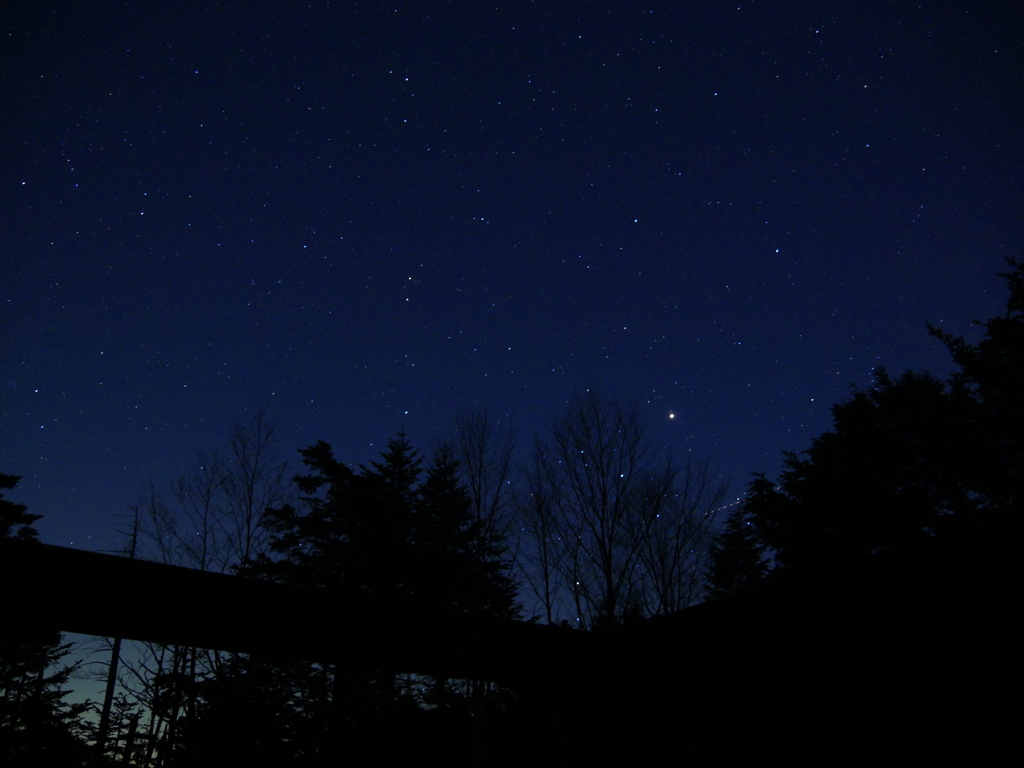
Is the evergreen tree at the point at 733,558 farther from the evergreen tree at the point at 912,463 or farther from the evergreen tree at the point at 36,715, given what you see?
the evergreen tree at the point at 36,715

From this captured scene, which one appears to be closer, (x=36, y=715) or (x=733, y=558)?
(x=36, y=715)

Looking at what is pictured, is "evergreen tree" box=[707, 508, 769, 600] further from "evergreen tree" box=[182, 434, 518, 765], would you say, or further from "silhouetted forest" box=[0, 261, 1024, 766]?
"evergreen tree" box=[182, 434, 518, 765]

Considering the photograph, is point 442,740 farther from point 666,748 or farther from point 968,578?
point 968,578

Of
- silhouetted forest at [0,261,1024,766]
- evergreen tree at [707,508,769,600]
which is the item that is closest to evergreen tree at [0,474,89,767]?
silhouetted forest at [0,261,1024,766]

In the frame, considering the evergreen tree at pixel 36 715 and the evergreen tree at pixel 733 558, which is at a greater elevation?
the evergreen tree at pixel 733 558

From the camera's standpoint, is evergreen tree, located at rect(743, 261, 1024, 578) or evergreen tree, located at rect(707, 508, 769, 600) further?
evergreen tree, located at rect(707, 508, 769, 600)

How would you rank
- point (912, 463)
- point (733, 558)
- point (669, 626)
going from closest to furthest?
point (669, 626) → point (912, 463) → point (733, 558)

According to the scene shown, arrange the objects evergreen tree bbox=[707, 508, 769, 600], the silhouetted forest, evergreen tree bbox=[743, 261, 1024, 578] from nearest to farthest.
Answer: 1. the silhouetted forest
2. evergreen tree bbox=[743, 261, 1024, 578]
3. evergreen tree bbox=[707, 508, 769, 600]

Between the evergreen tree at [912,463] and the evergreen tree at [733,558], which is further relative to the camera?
the evergreen tree at [733,558]

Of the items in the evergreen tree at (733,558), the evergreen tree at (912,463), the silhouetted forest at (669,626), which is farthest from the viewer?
the evergreen tree at (733,558)

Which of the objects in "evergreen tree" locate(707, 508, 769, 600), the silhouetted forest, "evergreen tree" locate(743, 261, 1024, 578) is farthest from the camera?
"evergreen tree" locate(707, 508, 769, 600)

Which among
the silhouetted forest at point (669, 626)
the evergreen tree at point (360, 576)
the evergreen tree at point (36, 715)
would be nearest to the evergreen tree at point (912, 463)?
the silhouetted forest at point (669, 626)

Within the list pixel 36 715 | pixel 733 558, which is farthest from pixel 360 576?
pixel 733 558

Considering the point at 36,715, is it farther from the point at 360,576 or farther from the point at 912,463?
the point at 912,463
